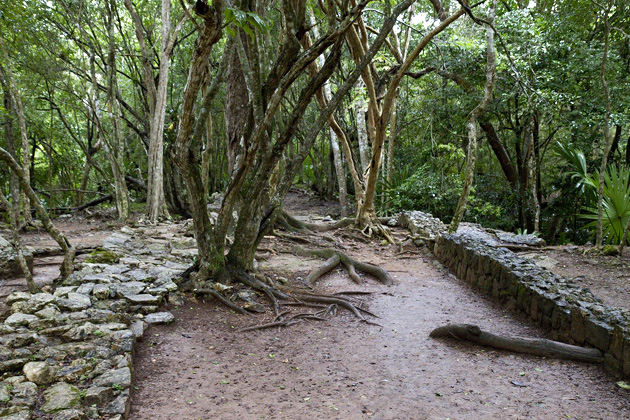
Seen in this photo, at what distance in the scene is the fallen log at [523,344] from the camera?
12.8 feet

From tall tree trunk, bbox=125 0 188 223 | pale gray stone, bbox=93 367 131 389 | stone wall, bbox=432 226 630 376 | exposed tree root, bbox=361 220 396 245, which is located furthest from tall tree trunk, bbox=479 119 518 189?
pale gray stone, bbox=93 367 131 389

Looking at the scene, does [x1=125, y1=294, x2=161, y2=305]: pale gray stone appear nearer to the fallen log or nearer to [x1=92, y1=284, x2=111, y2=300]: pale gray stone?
[x1=92, y1=284, x2=111, y2=300]: pale gray stone

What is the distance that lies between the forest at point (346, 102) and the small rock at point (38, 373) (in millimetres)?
2047

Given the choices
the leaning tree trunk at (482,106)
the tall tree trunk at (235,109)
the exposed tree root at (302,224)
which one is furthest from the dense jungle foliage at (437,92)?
the exposed tree root at (302,224)

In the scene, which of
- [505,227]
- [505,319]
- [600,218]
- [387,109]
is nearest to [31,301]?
[505,319]

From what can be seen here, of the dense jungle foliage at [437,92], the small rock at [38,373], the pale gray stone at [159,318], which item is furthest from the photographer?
the dense jungle foliage at [437,92]

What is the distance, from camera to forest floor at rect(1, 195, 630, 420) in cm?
317

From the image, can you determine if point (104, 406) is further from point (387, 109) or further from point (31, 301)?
point (387, 109)

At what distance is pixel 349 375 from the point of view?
3811mm

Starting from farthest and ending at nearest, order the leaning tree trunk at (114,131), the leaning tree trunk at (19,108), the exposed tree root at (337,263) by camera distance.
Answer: the leaning tree trunk at (114,131) < the leaning tree trunk at (19,108) < the exposed tree root at (337,263)

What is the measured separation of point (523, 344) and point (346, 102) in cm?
1312

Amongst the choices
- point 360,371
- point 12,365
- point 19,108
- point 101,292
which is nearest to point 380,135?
point 360,371

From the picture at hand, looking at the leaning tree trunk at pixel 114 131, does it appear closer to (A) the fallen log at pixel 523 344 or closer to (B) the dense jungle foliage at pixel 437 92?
(B) the dense jungle foliage at pixel 437 92

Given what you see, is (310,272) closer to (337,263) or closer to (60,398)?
(337,263)
